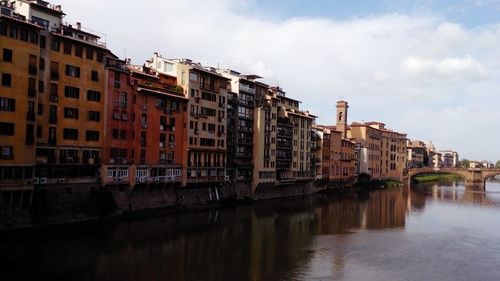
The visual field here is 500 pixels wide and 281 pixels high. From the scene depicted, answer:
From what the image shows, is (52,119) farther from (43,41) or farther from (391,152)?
(391,152)

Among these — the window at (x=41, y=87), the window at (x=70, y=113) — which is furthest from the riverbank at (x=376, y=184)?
the window at (x=41, y=87)

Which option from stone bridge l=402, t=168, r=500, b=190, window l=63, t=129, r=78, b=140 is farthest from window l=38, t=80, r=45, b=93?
stone bridge l=402, t=168, r=500, b=190

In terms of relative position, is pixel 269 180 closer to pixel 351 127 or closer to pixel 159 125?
pixel 159 125

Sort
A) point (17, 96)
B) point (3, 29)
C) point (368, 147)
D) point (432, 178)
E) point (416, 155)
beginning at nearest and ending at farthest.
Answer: point (3, 29)
point (17, 96)
point (368, 147)
point (432, 178)
point (416, 155)

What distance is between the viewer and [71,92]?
152 ft

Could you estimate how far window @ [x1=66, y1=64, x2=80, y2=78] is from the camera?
4588cm

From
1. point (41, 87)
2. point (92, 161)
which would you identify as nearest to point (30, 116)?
point (41, 87)

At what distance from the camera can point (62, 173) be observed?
44.9m

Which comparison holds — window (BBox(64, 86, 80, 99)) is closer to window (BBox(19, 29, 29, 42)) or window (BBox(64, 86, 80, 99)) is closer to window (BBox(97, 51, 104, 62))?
window (BBox(97, 51, 104, 62))

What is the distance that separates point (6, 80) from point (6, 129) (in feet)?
13.0

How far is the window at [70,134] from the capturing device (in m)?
45.7

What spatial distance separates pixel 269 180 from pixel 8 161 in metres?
43.1

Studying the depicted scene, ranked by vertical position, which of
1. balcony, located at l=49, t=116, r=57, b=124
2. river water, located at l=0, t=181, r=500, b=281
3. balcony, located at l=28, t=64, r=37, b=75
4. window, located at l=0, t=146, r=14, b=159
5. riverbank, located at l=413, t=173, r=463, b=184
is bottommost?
river water, located at l=0, t=181, r=500, b=281

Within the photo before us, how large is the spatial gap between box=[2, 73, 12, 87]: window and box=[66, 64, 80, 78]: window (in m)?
6.27
